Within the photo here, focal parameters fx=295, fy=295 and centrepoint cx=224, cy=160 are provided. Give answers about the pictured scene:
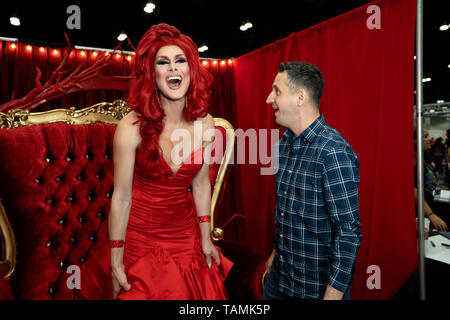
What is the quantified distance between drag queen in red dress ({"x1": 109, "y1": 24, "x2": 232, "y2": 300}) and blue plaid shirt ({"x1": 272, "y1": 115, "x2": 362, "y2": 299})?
0.40m

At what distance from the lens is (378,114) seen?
8.82 feet

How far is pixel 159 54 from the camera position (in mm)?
1438

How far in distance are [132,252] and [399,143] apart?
7.74ft

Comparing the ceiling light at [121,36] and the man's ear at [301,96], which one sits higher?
the ceiling light at [121,36]

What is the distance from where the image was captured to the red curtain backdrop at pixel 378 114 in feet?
8.39

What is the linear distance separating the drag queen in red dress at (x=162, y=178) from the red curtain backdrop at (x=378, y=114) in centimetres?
177

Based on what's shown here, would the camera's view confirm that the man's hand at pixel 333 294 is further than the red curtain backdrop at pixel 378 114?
No

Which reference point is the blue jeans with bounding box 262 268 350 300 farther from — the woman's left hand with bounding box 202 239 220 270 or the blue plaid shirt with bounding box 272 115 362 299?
the woman's left hand with bounding box 202 239 220 270

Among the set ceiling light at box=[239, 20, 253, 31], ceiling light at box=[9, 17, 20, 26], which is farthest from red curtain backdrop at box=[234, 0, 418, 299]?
ceiling light at box=[9, 17, 20, 26]

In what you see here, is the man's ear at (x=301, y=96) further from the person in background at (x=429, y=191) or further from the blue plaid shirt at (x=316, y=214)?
the person in background at (x=429, y=191)

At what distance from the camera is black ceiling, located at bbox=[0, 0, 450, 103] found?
246cm

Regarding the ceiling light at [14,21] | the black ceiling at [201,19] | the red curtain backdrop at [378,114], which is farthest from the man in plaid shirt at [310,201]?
the ceiling light at [14,21]

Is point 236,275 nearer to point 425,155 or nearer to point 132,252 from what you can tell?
point 132,252
